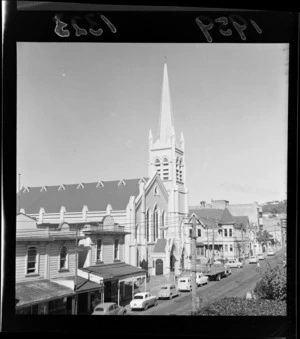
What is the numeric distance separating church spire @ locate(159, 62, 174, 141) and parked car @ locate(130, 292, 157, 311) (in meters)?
1.16

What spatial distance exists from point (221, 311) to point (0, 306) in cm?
154

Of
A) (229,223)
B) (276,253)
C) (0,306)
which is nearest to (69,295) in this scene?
(0,306)

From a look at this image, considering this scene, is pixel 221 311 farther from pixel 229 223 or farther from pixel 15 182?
pixel 15 182

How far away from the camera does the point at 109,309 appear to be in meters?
3.05

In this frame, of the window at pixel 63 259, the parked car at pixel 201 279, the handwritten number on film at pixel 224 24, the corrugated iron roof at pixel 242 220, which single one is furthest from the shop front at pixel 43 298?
the handwritten number on film at pixel 224 24

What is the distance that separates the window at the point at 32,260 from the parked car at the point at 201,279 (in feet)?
3.96

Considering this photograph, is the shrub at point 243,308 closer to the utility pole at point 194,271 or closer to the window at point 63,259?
the utility pole at point 194,271

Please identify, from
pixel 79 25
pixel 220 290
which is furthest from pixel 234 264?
pixel 79 25

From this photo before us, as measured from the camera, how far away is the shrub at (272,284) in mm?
3052

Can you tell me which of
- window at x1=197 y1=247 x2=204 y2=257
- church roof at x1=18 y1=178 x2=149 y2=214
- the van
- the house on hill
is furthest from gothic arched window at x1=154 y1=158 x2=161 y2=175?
the van

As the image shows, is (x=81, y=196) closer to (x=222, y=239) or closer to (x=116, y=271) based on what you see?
(x=116, y=271)

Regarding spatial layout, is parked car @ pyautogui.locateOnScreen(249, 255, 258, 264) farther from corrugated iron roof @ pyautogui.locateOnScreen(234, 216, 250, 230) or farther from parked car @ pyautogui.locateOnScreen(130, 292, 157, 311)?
parked car @ pyautogui.locateOnScreen(130, 292, 157, 311)

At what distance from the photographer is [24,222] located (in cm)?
302

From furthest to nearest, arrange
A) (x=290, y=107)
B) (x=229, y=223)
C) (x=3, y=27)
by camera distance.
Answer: (x=229, y=223)
(x=290, y=107)
(x=3, y=27)
